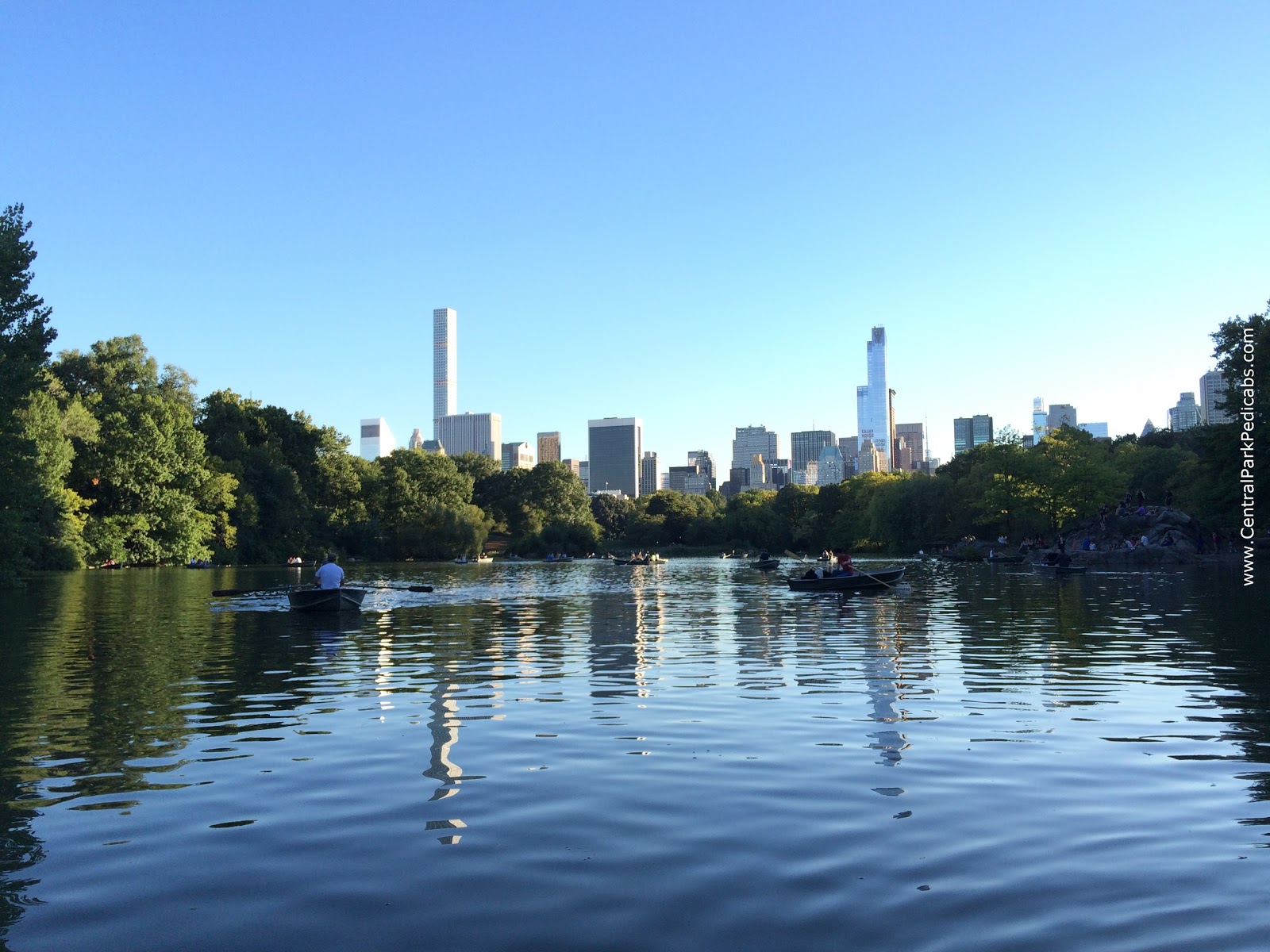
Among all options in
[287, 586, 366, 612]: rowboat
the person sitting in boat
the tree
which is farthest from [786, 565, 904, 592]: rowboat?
the tree

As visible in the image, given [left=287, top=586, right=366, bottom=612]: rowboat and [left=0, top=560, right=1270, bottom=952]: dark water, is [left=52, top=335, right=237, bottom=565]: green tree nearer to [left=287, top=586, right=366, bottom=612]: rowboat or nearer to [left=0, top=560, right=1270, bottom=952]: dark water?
[left=287, top=586, right=366, bottom=612]: rowboat

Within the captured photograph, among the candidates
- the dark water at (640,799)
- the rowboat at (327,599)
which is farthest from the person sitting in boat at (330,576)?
the dark water at (640,799)

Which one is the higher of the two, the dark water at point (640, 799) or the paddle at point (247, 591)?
the dark water at point (640, 799)

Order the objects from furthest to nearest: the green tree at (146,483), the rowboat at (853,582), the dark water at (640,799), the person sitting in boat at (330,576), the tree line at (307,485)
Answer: the green tree at (146,483) < the tree line at (307,485) < the rowboat at (853,582) < the person sitting in boat at (330,576) < the dark water at (640,799)

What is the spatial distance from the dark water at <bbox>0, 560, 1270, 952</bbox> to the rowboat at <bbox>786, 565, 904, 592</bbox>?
1831 cm

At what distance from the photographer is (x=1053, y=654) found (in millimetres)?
19578

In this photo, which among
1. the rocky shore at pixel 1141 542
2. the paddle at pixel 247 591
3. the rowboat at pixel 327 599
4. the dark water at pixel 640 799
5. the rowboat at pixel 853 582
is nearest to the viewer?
the dark water at pixel 640 799

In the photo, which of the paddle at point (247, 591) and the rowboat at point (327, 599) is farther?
the paddle at point (247, 591)

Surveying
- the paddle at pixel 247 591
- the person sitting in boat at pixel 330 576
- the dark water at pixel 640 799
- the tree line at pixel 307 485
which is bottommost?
the paddle at pixel 247 591

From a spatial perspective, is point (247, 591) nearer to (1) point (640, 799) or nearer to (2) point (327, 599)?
(2) point (327, 599)

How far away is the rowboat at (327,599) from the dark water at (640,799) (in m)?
10.1

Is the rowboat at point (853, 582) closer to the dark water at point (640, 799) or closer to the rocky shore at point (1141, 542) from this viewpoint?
the dark water at point (640, 799)

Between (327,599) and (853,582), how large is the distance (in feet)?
65.1

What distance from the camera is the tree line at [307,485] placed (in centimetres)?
5869
